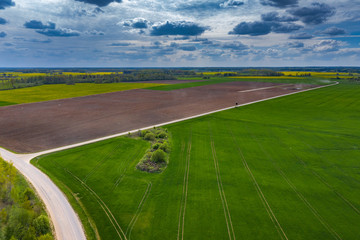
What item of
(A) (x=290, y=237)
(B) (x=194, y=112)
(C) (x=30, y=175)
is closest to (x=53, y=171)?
(C) (x=30, y=175)

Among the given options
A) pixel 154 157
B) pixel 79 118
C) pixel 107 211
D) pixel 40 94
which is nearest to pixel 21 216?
pixel 107 211

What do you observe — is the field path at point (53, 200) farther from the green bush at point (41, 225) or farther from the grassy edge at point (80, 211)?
the green bush at point (41, 225)

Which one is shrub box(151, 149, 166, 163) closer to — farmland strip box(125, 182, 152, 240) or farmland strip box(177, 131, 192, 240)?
farmland strip box(177, 131, 192, 240)

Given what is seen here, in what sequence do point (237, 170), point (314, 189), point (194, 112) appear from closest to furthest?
1. point (314, 189)
2. point (237, 170)
3. point (194, 112)

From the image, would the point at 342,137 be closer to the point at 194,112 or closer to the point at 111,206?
the point at 194,112

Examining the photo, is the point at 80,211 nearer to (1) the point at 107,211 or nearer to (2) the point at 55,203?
(1) the point at 107,211
